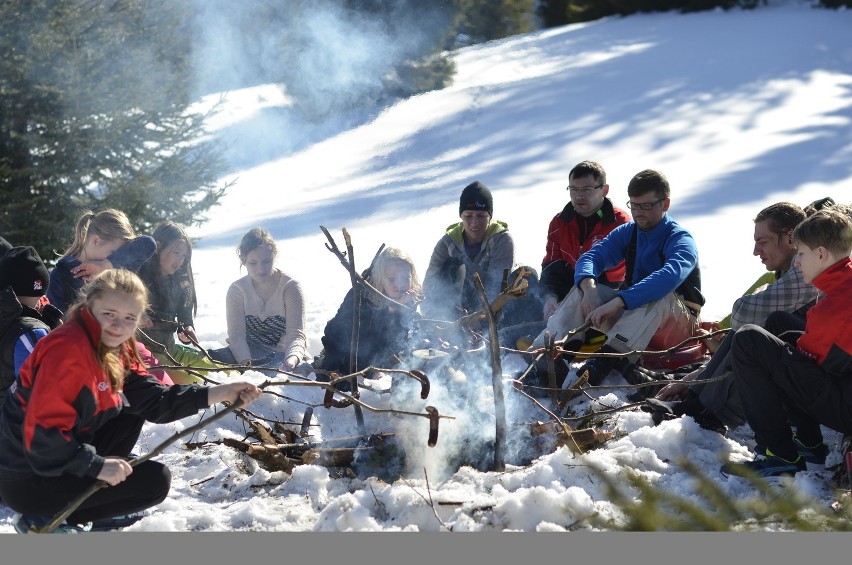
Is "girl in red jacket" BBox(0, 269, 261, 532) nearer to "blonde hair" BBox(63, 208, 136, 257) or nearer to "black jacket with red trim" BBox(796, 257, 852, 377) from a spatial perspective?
"blonde hair" BBox(63, 208, 136, 257)

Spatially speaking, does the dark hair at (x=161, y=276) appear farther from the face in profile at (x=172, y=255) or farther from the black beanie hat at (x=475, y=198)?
the black beanie hat at (x=475, y=198)

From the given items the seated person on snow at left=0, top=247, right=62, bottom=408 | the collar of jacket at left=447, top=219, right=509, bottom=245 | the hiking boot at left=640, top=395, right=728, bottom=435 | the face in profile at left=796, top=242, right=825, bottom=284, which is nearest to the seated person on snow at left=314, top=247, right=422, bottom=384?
the collar of jacket at left=447, top=219, right=509, bottom=245

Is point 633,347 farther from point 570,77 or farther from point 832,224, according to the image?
point 570,77

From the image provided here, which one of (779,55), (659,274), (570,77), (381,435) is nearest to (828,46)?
(779,55)

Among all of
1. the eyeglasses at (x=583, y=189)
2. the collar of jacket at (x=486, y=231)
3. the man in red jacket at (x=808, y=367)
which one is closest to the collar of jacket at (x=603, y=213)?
the eyeglasses at (x=583, y=189)

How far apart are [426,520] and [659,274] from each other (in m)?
2.16

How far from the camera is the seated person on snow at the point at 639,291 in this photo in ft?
15.8

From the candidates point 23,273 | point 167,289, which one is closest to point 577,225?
point 167,289

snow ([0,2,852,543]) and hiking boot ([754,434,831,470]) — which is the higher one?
→ snow ([0,2,852,543])

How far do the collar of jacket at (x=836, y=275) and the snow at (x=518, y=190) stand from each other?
0.78 metres

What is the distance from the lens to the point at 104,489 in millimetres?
3348

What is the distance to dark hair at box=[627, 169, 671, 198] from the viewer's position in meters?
5.09

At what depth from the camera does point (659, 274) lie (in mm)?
4848

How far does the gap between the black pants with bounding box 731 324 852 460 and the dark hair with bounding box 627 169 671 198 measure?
1.54m
